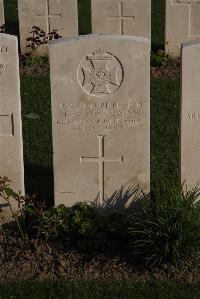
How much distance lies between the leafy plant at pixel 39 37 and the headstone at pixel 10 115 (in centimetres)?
→ 473

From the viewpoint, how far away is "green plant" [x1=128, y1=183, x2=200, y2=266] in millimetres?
5164

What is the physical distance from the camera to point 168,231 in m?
5.18

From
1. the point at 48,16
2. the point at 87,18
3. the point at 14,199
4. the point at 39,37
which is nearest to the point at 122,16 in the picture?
the point at 48,16

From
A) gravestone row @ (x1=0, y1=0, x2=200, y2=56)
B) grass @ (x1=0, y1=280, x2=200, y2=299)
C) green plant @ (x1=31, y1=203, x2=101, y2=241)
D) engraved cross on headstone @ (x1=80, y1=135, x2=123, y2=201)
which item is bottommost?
grass @ (x1=0, y1=280, x2=200, y2=299)

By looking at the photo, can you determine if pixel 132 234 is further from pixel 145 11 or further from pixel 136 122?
pixel 145 11

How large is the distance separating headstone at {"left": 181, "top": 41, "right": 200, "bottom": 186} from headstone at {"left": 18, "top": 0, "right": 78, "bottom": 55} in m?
5.45

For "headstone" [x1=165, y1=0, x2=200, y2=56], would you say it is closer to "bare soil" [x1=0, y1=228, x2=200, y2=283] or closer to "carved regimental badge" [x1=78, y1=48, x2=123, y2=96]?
"carved regimental badge" [x1=78, y1=48, x2=123, y2=96]

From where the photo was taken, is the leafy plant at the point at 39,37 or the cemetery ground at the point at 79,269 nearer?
the cemetery ground at the point at 79,269

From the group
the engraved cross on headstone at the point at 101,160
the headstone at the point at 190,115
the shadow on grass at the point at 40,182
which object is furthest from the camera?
the shadow on grass at the point at 40,182

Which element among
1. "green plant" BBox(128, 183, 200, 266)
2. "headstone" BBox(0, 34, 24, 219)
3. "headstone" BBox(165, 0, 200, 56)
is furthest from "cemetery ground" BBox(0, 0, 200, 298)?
"headstone" BBox(165, 0, 200, 56)

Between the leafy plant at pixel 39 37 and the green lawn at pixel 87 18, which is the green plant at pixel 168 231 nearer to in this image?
the leafy plant at pixel 39 37

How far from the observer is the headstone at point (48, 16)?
413 inches

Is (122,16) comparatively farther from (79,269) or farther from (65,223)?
(79,269)

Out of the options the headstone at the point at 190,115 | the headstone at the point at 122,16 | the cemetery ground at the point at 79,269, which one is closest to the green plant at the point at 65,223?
the cemetery ground at the point at 79,269
